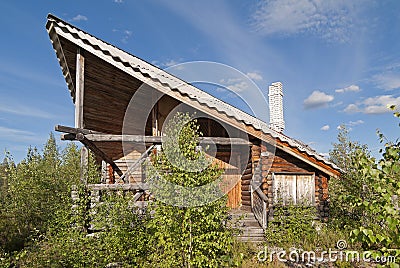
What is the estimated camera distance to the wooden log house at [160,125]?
28.2 feet

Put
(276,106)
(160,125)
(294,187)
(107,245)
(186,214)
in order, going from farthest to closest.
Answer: (276,106) < (160,125) < (294,187) < (107,245) < (186,214)

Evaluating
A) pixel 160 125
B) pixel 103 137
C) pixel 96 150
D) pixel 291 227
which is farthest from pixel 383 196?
pixel 96 150

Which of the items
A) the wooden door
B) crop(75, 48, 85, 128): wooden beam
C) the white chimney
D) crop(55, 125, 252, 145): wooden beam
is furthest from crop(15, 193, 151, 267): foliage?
the white chimney

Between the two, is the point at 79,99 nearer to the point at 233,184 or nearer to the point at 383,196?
the point at 233,184

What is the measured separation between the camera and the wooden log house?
8594mm

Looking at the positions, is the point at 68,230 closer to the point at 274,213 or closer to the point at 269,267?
the point at 269,267

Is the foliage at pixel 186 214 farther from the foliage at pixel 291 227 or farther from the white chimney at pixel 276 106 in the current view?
the white chimney at pixel 276 106

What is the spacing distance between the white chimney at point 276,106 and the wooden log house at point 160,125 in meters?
4.15

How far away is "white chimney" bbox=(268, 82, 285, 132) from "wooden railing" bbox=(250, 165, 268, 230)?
5.34 meters

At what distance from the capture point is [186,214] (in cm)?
503

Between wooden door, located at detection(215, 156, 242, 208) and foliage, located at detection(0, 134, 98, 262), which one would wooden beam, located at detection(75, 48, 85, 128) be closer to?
foliage, located at detection(0, 134, 98, 262)

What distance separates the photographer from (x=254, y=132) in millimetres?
9234

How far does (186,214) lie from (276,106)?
444 inches

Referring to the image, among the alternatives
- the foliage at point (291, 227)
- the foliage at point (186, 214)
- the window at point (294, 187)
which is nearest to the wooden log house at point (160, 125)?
the window at point (294, 187)
